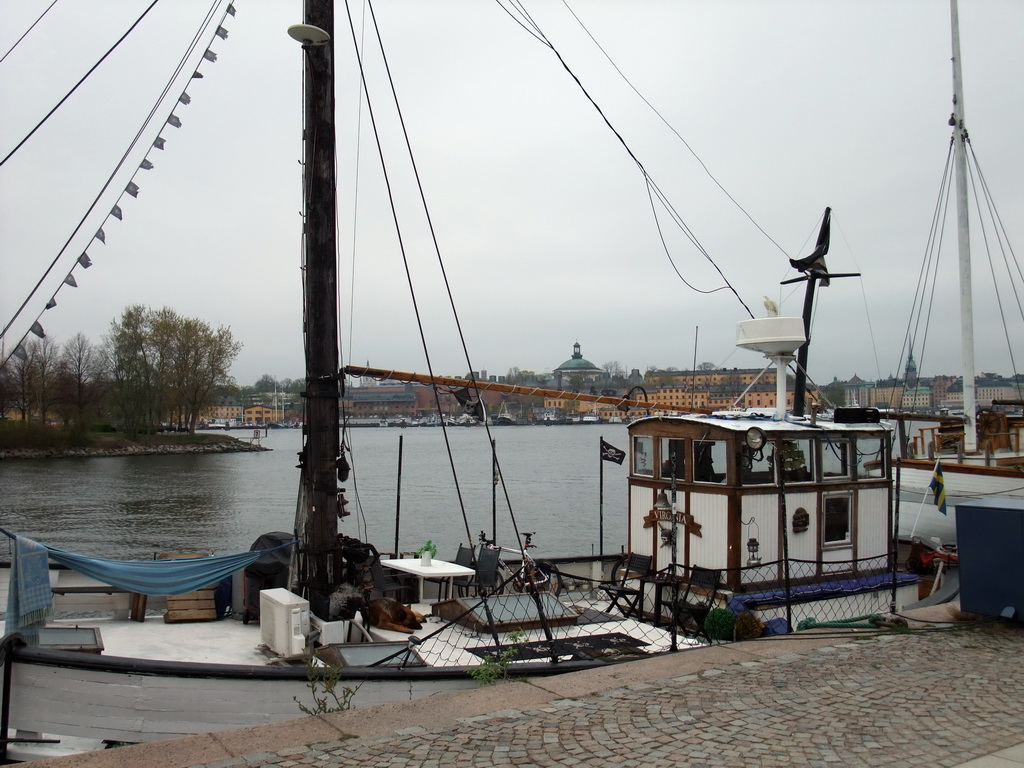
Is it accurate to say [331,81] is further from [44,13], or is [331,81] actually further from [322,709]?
[322,709]

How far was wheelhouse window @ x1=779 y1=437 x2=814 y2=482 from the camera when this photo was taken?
12.0 metres

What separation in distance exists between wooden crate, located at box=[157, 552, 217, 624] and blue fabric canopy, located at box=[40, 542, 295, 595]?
2.33ft

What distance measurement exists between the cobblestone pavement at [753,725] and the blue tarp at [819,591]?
3.37m

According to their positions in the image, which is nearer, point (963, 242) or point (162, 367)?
point (963, 242)

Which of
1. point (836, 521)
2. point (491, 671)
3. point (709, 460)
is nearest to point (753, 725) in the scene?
point (491, 671)

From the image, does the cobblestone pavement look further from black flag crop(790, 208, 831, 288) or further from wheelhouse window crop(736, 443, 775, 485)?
black flag crop(790, 208, 831, 288)

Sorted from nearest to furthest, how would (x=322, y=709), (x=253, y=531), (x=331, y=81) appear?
1. (x=322, y=709)
2. (x=331, y=81)
3. (x=253, y=531)

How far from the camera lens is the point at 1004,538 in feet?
27.8

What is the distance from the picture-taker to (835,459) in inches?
491

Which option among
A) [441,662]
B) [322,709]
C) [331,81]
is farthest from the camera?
[331,81]

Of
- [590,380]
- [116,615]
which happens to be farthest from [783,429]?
[590,380]

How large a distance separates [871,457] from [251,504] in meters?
44.7

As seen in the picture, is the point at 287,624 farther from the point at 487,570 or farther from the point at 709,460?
the point at 709,460

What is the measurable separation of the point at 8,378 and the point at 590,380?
117 meters
